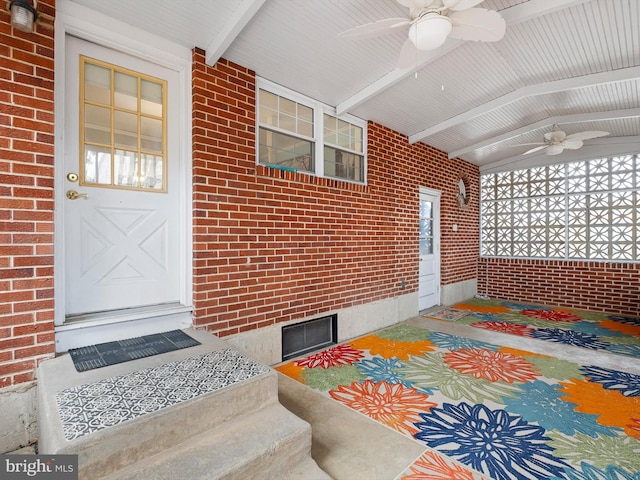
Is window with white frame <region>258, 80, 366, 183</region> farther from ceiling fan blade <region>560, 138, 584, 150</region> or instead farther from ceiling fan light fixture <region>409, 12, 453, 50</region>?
ceiling fan blade <region>560, 138, 584, 150</region>

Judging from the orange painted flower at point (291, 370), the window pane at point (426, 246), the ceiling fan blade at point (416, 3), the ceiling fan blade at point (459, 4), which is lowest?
the orange painted flower at point (291, 370)

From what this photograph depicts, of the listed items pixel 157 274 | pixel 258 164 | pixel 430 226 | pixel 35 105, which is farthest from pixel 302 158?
pixel 430 226

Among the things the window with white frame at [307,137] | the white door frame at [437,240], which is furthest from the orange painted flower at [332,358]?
the white door frame at [437,240]

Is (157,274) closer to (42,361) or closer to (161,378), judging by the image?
(42,361)

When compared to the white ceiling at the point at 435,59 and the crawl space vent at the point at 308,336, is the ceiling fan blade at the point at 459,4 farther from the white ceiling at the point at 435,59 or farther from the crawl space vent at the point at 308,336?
the crawl space vent at the point at 308,336

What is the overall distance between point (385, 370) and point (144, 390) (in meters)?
2.31

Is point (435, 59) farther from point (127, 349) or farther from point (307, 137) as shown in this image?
point (127, 349)

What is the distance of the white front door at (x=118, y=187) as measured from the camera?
2.44 m

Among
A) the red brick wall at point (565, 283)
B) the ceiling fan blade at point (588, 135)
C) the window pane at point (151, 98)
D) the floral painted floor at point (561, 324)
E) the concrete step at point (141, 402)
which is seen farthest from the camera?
the red brick wall at point (565, 283)

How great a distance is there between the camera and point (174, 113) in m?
2.93

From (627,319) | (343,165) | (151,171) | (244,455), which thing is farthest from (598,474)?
(627,319)

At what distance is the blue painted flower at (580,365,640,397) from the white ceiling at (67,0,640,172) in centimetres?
327

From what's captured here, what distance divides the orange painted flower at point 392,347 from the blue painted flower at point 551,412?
117cm

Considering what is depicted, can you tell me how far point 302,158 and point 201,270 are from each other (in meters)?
1.84
